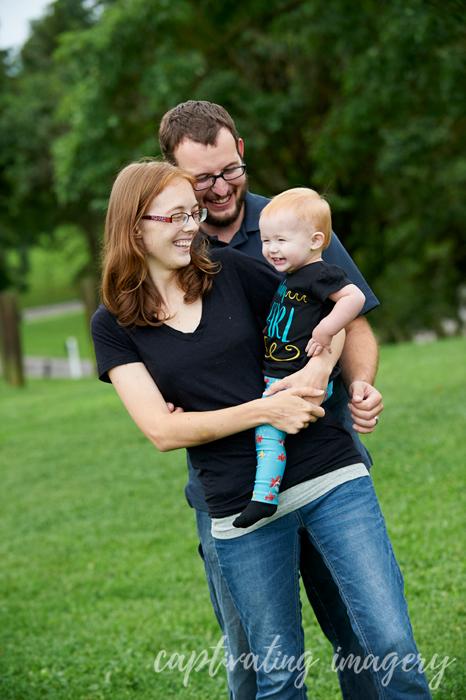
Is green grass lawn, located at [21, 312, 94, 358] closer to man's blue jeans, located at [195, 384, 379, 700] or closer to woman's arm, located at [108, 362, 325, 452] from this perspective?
man's blue jeans, located at [195, 384, 379, 700]

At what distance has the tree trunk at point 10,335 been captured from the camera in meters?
15.8

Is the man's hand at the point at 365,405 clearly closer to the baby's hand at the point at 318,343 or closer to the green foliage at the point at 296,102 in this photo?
the baby's hand at the point at 318,343

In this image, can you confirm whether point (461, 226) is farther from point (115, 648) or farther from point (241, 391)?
point (241, 391)

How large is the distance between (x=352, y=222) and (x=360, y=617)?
16.6m

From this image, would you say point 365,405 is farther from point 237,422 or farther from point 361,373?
point 237,422

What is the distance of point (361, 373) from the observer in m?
2.49

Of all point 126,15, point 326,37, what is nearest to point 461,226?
point 326,37

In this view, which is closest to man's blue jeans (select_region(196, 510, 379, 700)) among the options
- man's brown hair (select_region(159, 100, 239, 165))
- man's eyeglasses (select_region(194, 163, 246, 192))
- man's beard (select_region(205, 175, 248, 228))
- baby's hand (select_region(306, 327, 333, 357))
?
baby's hand (select_region(306, 327, 333, 357))

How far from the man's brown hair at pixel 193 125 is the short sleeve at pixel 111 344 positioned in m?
0.72

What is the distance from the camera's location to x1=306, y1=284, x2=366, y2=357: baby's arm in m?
2.21

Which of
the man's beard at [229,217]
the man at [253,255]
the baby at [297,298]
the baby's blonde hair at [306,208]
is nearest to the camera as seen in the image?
the baby at [297,298]

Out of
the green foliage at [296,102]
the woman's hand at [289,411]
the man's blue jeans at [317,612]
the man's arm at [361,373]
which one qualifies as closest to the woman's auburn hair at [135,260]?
the woman's hand at [289,411]

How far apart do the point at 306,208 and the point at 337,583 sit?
3.94 ft

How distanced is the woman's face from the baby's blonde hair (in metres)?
0.26
